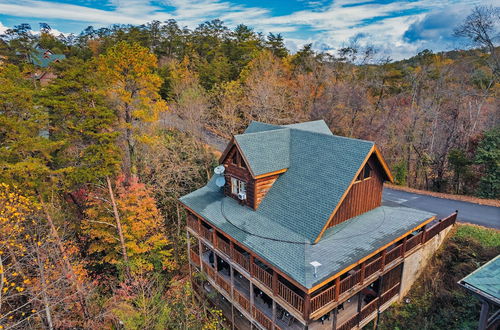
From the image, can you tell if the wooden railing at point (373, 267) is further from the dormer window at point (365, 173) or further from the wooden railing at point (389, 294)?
the dormer window at point (365, 173)

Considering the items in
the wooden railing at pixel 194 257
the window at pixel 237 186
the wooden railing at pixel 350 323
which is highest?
the window at pixel 237 186

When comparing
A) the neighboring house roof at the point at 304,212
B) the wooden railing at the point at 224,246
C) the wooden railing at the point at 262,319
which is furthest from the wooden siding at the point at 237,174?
the wooden railing at the point at 262,319

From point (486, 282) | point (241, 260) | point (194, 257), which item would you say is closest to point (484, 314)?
point (486, 282)

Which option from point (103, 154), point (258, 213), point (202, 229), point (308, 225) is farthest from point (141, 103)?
point (308, 225)

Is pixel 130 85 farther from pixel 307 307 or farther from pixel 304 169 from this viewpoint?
pixel 307 307

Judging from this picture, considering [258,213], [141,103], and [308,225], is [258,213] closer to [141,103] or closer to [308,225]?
[308,225]

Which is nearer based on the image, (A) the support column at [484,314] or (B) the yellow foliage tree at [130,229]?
(A) the support column at [484,314]
